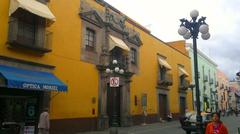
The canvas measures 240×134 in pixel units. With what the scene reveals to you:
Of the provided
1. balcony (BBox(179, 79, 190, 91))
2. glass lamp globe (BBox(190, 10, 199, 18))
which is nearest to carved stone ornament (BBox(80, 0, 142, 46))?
glass lamp globe (BBox(190, 10, 199, 18))

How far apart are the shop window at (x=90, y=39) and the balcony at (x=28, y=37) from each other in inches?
167

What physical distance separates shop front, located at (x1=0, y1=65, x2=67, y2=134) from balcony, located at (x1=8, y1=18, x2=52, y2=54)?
1.14 metres

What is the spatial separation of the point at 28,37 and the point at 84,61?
199 inches

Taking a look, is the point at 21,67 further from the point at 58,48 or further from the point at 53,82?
the point at 58,48

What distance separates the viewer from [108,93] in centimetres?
2373

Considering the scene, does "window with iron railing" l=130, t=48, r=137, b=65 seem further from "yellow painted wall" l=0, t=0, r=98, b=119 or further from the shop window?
"yellow painted wall" l=0, t=0, r=98, b=119

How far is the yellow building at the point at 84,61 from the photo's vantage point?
16234mm

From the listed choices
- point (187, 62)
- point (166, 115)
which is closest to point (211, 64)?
point (187, 62)

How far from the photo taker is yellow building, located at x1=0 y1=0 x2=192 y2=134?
16.2 metres

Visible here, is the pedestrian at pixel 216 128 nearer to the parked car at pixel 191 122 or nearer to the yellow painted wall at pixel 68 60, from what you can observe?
the yellow painted wall at pixel 68 60

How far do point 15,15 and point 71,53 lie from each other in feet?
15.7

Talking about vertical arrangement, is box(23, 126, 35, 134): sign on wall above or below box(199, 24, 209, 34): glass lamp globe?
below

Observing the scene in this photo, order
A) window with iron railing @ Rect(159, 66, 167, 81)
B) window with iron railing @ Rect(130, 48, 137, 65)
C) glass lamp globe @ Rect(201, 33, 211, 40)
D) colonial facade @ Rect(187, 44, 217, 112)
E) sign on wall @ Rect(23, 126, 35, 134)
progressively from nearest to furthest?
glass lamp globe @ Rect(201, 33, 211, 40) < sign on wall @ Rect(23, 126, 35, 134) < window with iron railing @ Rect(130, 48, 137, 65) < window with iron railing @ Rect(159, 66, 167, 81) < colonial facade @ Rect(187, 44, 217, 112)

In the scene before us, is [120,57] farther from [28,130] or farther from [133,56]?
[28,130]
